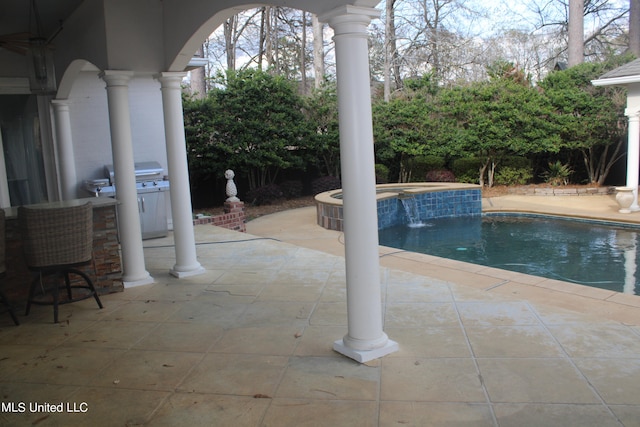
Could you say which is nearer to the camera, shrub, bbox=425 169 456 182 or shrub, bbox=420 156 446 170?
shrub, bbox=425 169 456 182

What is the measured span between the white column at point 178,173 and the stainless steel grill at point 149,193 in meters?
2.23

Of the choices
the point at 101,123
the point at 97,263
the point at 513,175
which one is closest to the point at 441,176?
the point at 513,175

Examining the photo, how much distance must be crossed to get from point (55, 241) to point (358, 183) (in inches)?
108

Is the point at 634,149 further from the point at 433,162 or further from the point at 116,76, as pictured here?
the point at 116,76

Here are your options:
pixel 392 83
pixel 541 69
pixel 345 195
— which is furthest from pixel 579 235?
pixel 541 69

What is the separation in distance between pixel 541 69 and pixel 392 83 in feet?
23.8

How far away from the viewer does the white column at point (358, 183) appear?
3.19 m

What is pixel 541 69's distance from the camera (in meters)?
23.7

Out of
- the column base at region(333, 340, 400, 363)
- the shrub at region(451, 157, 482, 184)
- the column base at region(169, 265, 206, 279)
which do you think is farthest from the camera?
the shrub at region(451, 157, 482, 184)

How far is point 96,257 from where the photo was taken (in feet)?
16.9

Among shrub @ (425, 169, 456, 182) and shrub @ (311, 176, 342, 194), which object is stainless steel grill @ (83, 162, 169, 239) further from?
shrub @ (425, 169, 456, 182)

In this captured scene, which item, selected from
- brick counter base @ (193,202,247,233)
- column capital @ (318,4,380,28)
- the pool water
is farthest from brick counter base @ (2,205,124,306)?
the pool water

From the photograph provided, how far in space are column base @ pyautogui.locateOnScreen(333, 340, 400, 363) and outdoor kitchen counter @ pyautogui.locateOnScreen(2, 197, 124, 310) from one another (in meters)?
2.75

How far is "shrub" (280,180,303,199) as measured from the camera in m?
13.5
